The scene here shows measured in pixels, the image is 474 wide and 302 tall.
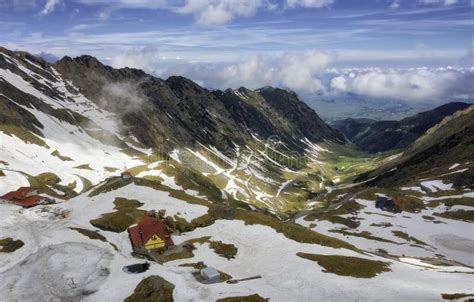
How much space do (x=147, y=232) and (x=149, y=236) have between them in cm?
117

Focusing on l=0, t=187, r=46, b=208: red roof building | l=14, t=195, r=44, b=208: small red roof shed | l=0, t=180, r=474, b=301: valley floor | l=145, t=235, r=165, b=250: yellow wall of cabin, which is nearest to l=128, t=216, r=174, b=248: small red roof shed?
l=145, t=235, r=165, b=250: yellow wall of cabin

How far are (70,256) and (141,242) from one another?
11994mm

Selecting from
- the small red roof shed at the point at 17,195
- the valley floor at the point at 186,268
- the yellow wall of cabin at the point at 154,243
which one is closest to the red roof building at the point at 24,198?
the small red roof shed at the point at 17,195

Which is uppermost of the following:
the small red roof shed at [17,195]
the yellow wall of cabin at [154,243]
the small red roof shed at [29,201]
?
the yellow wall of cabin at [154,243]

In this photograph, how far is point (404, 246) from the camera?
11075cm

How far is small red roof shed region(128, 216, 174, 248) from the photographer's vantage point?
7675cm

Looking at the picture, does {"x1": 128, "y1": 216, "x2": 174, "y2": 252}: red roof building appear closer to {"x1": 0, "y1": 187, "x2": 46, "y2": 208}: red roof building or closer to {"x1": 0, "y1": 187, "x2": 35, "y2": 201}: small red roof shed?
{"x1": 0, "y1": 187, "x2": 46, "y2": 208}: red roof building

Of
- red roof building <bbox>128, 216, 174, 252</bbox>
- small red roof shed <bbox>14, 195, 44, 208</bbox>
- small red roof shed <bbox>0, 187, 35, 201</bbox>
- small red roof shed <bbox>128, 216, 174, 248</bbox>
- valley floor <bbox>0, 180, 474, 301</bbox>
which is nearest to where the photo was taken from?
valley floor <bbox>0, 180, 474, 301</bbox>

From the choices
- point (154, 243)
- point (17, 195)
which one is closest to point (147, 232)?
point (154, 243)

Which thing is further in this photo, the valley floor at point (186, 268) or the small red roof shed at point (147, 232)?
the small red roof shed at point (147, 232)

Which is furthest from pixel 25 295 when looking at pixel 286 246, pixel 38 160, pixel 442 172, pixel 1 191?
pixel 442 172

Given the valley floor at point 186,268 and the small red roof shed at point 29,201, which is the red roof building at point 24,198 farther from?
the valley floor at point 186,268

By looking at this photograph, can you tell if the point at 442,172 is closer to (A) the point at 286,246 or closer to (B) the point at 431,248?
(B) the point at 431,248

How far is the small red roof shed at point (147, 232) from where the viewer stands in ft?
252
